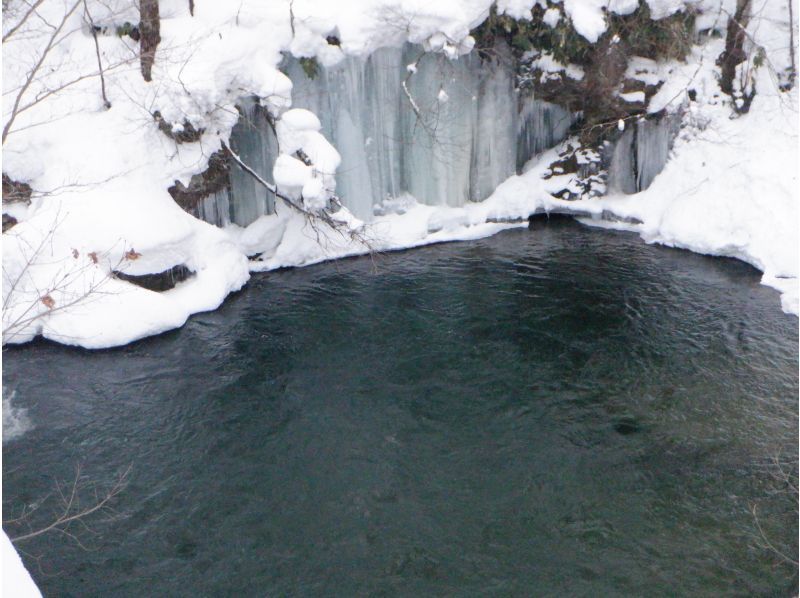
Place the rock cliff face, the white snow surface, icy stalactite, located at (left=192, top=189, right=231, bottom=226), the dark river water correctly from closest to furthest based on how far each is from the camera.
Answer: the dark river water < the white snow surface < icy stalactite, located at (left=192, top=189, right=231, bottom=226) < the rock cliff face

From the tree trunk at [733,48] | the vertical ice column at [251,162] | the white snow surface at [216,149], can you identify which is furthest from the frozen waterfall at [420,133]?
the tree trunk at [733,48]

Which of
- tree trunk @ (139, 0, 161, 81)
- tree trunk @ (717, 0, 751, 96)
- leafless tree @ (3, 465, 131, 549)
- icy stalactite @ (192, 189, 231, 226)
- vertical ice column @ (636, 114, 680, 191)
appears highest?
tree trunk @ (139, 0, 161, 81)

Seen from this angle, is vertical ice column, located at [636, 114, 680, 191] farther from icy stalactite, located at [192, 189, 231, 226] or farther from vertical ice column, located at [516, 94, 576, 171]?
icy stalactite, located at [192, 189, 231, 226]

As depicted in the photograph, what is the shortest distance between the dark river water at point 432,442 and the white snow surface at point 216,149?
0.82m

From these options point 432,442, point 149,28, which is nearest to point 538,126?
point 149,28

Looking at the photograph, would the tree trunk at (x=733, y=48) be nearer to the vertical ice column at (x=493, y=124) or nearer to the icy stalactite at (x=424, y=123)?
the icy stalactite at (x=424, y=123)

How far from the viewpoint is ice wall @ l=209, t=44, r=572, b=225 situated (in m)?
15.0

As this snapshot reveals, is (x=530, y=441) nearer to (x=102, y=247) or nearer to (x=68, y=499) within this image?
(x=68, y=499)

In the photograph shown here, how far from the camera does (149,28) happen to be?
1454 cm

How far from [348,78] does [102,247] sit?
577 centimetres

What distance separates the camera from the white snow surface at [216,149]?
12.7 meters

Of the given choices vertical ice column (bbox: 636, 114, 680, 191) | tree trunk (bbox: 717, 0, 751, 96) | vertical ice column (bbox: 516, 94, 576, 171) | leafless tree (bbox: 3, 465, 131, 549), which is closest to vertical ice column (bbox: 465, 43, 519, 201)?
vertical ice column (bbox: 516, 94, 576, 171)

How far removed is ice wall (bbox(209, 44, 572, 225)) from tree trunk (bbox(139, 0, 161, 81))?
211 cm

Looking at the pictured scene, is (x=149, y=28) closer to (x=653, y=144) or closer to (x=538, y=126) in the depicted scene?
(x=538, y=126)
